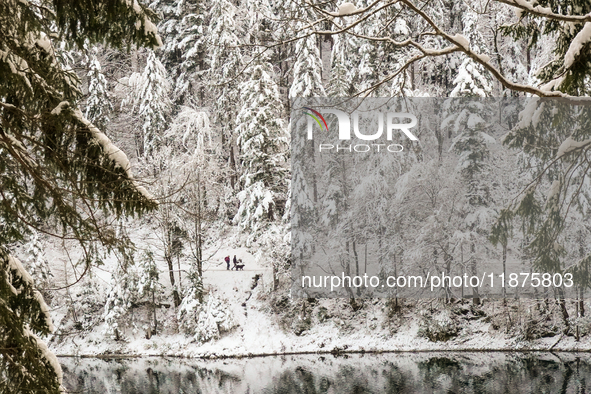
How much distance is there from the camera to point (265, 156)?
22.3m

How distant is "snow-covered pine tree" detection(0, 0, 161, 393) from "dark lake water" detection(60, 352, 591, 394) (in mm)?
13377

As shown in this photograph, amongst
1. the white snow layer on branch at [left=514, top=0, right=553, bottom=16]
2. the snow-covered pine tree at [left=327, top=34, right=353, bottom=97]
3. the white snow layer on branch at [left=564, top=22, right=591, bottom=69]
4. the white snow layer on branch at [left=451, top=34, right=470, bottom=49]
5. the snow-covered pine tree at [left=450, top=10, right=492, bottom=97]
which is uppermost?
the snow-covered pine tree at [left=327, top=34, right=353, bottom=97]

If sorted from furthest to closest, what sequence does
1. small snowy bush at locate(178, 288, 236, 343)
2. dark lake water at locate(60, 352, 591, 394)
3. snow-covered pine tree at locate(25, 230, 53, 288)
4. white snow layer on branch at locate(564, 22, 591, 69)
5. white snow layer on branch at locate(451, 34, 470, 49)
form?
snow-covered pine tree at locate(25, 230, 53, 288)
small snowy bush at locate(178, 288, 236, 343)
dark lake water at locate(60, 352, 591, 394)
white snow layer on branch at locate(451, 34, 470, 49)
white snow layer on branch at locate(564, 22, 591, 69)

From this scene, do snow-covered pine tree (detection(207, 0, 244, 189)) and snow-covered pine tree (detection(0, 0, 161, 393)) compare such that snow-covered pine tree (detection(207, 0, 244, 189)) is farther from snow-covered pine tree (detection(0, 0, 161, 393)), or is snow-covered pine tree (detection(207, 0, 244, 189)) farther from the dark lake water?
snow-covered pine tree (detection(0, 0, 161, 393))

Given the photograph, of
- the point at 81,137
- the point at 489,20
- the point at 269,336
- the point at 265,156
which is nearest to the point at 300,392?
the point at 269,336

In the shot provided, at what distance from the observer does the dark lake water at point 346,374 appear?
16.0m

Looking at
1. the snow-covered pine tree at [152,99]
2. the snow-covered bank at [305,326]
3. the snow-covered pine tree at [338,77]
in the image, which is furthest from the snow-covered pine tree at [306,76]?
the snow-covered pine tree at [152,99]

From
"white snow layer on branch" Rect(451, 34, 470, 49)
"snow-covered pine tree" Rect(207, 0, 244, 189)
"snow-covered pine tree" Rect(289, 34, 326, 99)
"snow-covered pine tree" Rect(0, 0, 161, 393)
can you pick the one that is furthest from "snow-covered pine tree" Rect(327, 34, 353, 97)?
"snow-covered pine tree" Rect(0, 0, 161, 393)

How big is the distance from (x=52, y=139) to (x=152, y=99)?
22546mm

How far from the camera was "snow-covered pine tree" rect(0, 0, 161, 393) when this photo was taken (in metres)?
3.49

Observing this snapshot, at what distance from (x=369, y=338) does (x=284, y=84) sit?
43.4 feet

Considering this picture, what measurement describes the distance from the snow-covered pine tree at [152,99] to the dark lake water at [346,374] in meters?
9.83

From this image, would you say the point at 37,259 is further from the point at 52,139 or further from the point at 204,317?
the point at 52,139

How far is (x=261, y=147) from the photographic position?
72.9ft
